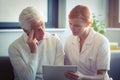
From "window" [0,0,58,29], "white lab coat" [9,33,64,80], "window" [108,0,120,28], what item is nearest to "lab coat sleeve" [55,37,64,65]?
"white lab coat" [9,33,64,80]

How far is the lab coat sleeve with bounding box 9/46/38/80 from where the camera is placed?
2.02 m

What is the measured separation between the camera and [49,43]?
7.12 feet

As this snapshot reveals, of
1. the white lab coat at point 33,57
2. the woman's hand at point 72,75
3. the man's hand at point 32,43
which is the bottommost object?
the woman's hand at point 72,75

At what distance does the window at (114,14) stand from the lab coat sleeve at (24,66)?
1489 millimetres

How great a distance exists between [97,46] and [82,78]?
28cm

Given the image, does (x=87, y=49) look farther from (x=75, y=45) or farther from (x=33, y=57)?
(x=33, y=57)

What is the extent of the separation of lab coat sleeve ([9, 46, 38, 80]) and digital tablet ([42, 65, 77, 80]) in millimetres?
223

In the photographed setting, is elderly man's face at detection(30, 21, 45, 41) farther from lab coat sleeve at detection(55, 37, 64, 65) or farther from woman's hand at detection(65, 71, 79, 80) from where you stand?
woman's hand at detection(65, 71, 79, 80)

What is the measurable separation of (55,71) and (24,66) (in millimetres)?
334

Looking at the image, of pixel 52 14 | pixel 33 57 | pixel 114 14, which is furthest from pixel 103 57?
pixel 114 14

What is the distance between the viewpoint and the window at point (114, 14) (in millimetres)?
3215

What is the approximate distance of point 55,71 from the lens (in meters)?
1.81

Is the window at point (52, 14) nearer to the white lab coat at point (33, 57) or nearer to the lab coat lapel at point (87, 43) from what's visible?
the white lab coat at point (33, 57)

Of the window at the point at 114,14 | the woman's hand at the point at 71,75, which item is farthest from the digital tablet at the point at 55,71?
the window at the point at 114,14
